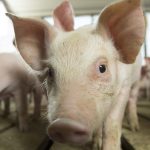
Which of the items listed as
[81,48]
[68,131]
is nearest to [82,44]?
[81,48]

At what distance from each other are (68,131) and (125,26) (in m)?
0.79

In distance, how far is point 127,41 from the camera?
2027mm

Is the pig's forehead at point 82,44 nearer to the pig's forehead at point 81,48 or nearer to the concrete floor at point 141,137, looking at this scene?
the pig's forehead at point 81,48

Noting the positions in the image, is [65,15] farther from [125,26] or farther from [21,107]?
[125,26]

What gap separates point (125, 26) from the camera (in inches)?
79.4

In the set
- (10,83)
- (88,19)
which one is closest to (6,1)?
(88,19)

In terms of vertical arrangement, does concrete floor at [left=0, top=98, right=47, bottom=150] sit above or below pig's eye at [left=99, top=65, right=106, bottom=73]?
below

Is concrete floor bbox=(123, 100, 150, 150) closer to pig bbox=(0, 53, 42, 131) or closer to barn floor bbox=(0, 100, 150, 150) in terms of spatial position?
barn floor bbox=(0, 100, 150, 150)

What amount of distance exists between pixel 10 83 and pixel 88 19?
741 centimetres

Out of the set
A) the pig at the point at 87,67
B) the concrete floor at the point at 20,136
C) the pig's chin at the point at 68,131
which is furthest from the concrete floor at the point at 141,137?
the pig's chin at the point at 68,131

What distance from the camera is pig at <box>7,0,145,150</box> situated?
5.06 feet

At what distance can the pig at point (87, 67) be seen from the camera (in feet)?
5.06

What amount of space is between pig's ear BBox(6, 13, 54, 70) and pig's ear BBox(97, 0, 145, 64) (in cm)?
34

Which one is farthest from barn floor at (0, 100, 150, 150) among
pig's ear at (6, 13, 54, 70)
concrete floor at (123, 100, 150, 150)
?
pig's ear at (6, 13, 54, 70)
